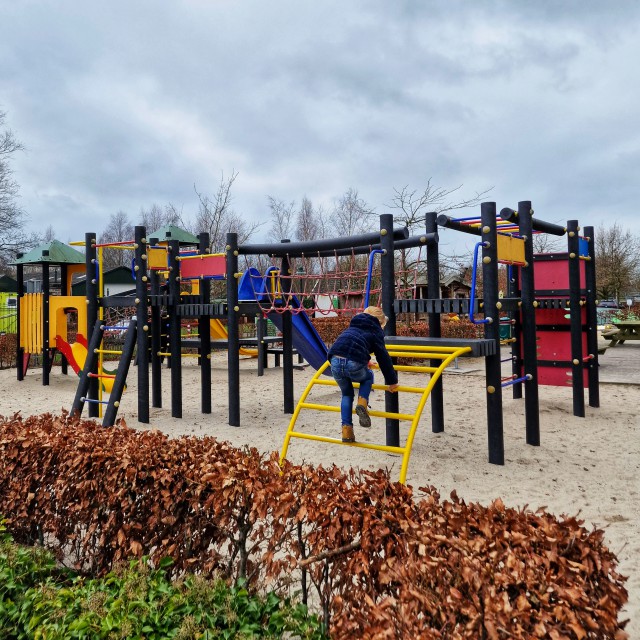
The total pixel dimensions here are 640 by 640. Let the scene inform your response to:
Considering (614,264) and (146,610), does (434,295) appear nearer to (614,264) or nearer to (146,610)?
(146,610)

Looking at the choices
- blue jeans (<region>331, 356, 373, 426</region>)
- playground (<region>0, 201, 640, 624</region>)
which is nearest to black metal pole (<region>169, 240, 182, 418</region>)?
playground (<region>0, 201, 640, 624</region>)

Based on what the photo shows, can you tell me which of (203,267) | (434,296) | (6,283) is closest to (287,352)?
(203,267)

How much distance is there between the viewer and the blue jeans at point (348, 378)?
4805mm

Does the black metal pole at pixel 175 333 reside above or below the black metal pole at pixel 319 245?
below

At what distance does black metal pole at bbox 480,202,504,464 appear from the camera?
18.1 feet

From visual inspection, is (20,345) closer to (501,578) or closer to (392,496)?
(392,496)

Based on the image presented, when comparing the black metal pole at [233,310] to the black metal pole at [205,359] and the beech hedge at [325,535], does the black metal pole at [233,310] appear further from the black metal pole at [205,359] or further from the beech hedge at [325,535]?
the beech hedge at [325,535]

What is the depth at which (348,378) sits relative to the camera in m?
4.88

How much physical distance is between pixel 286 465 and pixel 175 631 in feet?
3.07

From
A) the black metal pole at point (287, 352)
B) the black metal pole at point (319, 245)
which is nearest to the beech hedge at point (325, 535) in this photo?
the black metal pole at point (319, 245)

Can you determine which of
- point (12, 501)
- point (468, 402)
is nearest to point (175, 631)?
point (12, 501)

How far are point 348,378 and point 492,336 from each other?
1632 mm

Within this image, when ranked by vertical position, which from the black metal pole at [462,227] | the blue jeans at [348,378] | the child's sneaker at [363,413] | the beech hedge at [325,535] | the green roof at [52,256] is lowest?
the beech hedge at [325,535]

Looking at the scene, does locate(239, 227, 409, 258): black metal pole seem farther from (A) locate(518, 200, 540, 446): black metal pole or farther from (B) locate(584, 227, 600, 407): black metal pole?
(B) locate(584, 227, 600, 407): black metal pole
